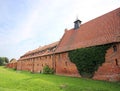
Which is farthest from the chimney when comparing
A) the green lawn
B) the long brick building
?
the green lawn

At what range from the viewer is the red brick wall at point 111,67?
64.4ft

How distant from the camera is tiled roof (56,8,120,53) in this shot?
2145cm

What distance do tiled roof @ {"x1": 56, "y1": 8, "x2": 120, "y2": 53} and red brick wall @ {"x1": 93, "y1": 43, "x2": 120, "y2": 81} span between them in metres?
1.70

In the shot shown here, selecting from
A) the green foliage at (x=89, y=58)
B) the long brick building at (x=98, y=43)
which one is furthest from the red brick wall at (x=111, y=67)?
the green foliage at (x=89, y=58)

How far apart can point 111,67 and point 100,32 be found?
6.37 metres

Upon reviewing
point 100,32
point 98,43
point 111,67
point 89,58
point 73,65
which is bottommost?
point 111,67

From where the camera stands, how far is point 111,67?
795 inches

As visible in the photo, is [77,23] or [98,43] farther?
[77,23]

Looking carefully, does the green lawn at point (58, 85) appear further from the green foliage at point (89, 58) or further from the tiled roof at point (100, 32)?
the tiled roof at point (100, 32)

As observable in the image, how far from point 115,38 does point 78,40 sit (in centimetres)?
851

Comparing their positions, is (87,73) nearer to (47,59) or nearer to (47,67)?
(47,67)

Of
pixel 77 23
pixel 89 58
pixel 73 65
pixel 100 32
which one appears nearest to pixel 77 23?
pixel 77 23

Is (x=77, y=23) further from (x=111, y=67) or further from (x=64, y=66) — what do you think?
(x=111, y=67)

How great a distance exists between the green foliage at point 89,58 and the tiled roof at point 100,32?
0.94 m
